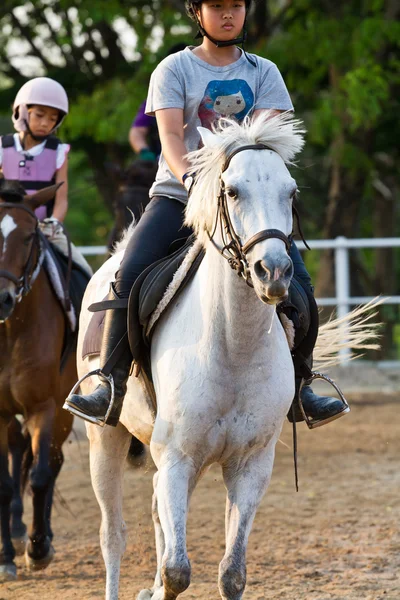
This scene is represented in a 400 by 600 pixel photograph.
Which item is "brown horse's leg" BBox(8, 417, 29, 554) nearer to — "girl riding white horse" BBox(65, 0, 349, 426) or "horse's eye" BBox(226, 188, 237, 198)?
"girl riding white horse" BBox(65, 0, 349, 426)

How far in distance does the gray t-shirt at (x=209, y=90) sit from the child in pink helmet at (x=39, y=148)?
2.54m

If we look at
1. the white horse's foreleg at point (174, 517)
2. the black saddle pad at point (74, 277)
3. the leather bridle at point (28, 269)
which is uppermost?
the leather bridle at point (28, 269)

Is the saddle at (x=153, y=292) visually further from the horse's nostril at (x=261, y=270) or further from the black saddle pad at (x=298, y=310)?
the horse's nostril at (x=261, y=270)

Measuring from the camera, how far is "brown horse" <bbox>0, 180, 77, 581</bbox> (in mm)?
6340

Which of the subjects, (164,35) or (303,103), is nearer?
(164,35)

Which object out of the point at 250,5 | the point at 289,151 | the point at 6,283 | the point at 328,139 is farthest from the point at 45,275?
the point at 328,139

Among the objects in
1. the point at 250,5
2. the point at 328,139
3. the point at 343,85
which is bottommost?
the point at 328,139

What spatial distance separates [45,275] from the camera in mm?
6840

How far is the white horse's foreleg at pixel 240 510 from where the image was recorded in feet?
14.3

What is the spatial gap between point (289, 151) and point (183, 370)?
1011 mm

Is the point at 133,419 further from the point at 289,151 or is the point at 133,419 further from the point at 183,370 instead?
the point at 289,151

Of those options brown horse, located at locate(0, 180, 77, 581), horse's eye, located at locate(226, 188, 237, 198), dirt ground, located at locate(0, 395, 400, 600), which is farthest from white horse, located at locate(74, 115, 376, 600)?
brown horse, located at locate(0, 180, 77, 581)

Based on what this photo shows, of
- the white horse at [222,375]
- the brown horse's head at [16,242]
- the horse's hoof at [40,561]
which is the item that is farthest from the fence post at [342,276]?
the white horse at [222,375]

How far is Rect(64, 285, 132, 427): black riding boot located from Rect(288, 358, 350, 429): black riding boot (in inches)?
32.6
